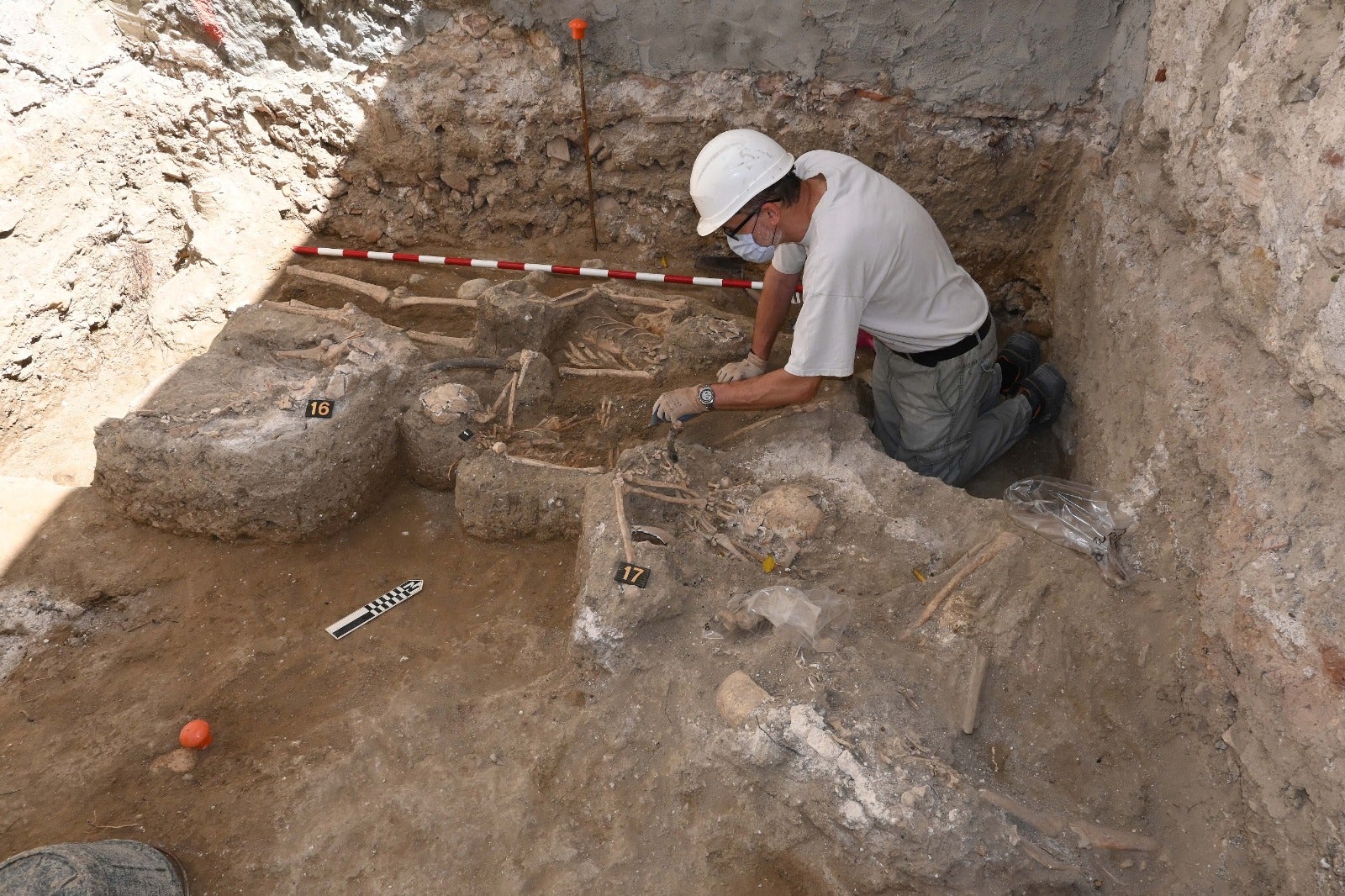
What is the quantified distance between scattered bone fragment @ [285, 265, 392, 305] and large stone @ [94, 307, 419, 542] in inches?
25.9

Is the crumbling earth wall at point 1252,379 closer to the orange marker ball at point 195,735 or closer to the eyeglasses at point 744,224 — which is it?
the eyeglasses at point 744,224

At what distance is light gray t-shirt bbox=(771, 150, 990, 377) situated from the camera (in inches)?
118

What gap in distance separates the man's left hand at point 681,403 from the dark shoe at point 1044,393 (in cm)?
162

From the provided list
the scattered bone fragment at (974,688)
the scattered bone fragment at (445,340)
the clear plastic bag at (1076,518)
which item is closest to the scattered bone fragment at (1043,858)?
the scattered bone fragment at (974,688)

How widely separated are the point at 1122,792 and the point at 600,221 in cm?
382

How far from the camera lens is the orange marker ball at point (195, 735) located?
2693 millimetres

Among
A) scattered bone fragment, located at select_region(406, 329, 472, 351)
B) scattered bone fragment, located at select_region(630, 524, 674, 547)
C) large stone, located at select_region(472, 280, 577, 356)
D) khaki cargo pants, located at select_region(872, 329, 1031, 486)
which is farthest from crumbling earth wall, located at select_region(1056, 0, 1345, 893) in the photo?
scattered bone fragment, located at select_region(406, 329, 472, 351)

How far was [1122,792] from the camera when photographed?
2.46 metres

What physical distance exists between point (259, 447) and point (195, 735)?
3.65 feet

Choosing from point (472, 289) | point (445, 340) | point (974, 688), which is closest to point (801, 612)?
point (974, 688)

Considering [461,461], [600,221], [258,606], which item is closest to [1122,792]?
[461,461]

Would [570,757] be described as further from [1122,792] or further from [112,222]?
[112,222]

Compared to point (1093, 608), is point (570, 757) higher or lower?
lower

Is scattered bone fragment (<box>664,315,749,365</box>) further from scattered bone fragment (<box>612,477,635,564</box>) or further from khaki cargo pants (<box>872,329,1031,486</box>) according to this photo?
scattered bone fragment (<box>612,477,635,564</box>)
